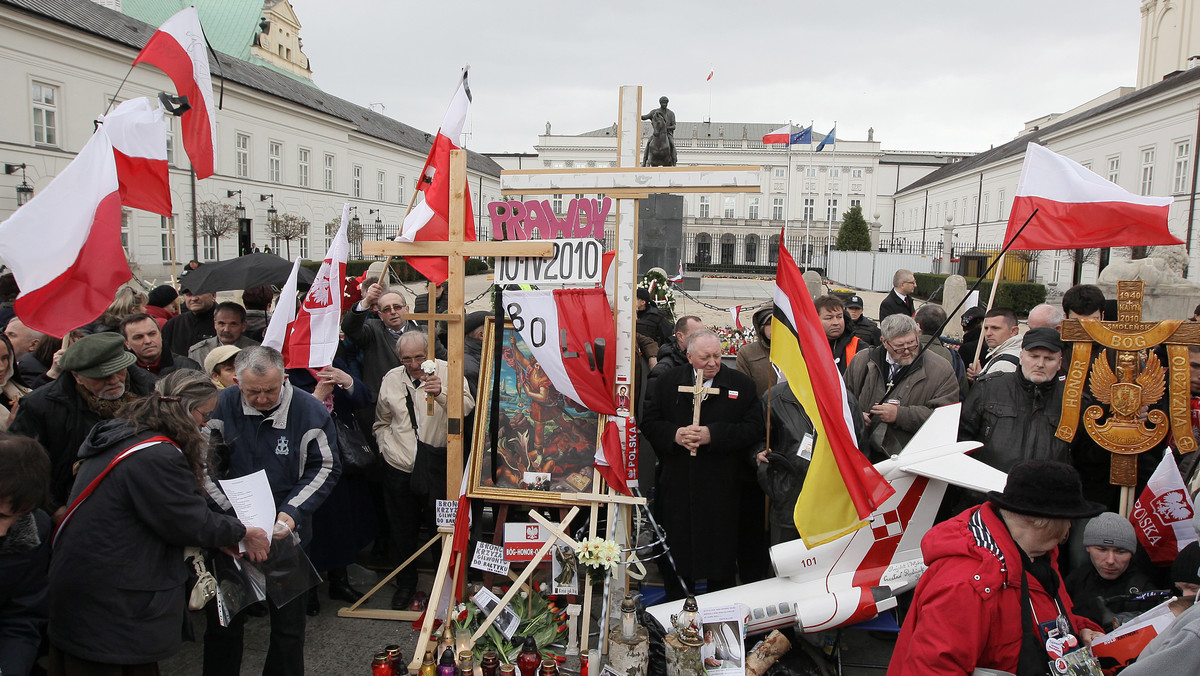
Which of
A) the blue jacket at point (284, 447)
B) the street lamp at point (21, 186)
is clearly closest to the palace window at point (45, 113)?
the street lamp at point (21, 186)

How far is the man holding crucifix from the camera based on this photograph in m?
4.11

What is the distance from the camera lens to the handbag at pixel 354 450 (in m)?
4.45

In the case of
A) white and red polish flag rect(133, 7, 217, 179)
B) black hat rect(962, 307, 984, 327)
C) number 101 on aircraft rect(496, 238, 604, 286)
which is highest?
white and red polish flag rect(133, 7, 217, 179)

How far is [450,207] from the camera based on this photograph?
3.94 meters

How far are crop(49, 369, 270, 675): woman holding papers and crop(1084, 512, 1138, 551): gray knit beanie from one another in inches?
144

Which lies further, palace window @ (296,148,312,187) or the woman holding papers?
palace window @ (296,148,312,187)

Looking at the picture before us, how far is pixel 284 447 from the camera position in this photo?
140 inches

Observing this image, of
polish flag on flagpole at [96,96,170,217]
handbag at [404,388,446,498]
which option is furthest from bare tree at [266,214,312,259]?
handbag at [404,388,446,498]

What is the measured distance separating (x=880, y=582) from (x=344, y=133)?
43.1 metres

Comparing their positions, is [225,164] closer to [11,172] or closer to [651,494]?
[11,172]

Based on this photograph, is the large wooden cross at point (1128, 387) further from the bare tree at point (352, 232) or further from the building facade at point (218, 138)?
the bare tree at point (352, 232)

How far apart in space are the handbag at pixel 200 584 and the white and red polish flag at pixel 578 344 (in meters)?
1.85

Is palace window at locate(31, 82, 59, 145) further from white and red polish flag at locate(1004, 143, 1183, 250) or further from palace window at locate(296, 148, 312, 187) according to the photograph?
white and red polish flag at locate(1004, 143, 1183, 250)

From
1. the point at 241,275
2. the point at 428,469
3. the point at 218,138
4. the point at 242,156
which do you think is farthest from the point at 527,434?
the point at 242,156
